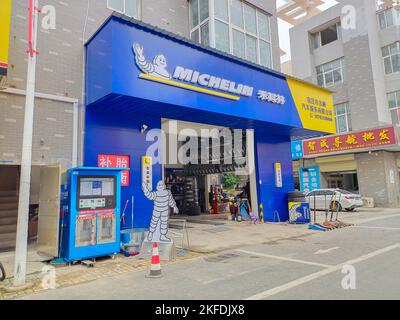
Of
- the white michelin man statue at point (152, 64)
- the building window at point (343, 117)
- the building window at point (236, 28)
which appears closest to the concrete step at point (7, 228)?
the white michelin man statue at point (152, 64)

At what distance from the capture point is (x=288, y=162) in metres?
15.5

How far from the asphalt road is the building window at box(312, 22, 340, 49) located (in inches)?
921

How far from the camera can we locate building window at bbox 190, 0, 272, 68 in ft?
41.3

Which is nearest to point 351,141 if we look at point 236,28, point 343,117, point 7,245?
point 343,117

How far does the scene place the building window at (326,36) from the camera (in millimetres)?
26461

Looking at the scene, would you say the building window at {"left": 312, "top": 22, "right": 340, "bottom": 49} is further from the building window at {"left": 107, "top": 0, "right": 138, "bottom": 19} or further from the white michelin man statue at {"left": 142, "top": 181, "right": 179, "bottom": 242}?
the white michelin man statue at {"left": 142, "top": 181, "right": 179, "bottom": 242}

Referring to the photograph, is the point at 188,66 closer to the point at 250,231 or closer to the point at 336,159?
the point at 250,231

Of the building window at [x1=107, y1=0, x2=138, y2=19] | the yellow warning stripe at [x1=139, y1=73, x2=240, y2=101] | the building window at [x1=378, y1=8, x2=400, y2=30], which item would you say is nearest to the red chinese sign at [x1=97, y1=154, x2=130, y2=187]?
the yellow warning stripe at [x1=139, y1=73, x2=240, y2=101]

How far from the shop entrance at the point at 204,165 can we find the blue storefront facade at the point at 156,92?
2.52 m

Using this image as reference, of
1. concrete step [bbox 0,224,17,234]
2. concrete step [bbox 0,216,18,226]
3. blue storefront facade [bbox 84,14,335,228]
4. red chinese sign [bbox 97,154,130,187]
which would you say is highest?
blue storefront facade [bbox 84,14,335,228]

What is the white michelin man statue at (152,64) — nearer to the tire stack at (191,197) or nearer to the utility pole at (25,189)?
the utility pole at (25,189)

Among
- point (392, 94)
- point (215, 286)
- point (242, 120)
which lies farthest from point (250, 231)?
point (392, 94)

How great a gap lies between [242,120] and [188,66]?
3123 mm

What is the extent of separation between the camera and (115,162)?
9.30 meters
